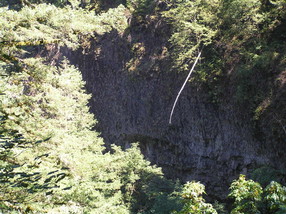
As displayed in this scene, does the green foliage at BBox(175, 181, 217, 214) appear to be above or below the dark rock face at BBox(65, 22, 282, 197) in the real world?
below

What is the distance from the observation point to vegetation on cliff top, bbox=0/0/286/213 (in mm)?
4479

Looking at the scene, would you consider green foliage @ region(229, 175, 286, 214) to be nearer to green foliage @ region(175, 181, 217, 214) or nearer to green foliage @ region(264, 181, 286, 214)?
green foliage @ region(264, 181, 286, 214)

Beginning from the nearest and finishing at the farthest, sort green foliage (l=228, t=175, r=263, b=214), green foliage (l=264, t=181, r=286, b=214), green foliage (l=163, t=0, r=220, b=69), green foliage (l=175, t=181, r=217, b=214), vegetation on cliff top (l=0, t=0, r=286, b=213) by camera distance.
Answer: green foliage (l=264, t=181, r=286, b=214), green foliage (l=228, t=175, r=263, b=214), green foliage (l=175, t=181, r=217, b=214), vegetation on cliff top (l=0, t=0, r=286, b=213), green foliage (l=163, t=0, r=220, b=69)

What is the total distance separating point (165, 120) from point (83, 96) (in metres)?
4.01

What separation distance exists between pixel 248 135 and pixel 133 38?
30.1 ft

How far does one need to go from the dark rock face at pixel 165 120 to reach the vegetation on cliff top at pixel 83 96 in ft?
4.55

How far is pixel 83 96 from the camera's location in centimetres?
1129

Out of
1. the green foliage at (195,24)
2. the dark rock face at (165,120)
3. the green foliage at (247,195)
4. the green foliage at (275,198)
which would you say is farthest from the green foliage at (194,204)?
the green foliage at (195,24)

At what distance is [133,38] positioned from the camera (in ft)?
52.7

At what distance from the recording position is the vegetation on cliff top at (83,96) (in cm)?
448

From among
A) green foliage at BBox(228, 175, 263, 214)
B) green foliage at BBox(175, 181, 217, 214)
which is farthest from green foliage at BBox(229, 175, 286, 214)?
green foliage at BBox(175, 181, 217, 214)

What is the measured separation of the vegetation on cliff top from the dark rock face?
1.39 metres

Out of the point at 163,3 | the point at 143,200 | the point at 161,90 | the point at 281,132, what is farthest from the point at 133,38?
the point at 281,132

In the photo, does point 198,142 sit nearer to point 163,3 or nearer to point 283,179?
point 283,179
